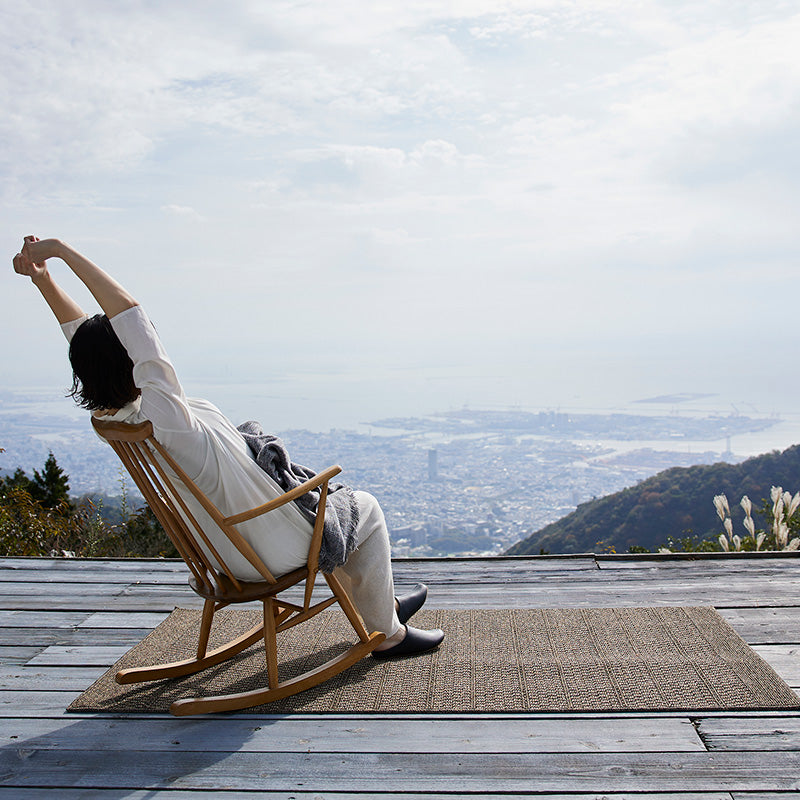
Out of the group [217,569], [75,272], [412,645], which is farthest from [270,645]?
[75,272]

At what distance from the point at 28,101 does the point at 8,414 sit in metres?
5.55

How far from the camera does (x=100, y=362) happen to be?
211 centimetres

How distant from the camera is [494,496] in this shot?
19.1 metres

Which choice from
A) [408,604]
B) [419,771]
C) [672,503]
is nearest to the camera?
[419,771]

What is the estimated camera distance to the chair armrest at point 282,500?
6.94ft

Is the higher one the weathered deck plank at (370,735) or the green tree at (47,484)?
the green tree at (47,484)

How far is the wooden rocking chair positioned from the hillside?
423 cm

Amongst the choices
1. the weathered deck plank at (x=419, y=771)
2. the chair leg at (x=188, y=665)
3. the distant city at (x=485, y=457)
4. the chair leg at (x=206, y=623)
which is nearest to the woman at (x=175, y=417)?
the chair leg at (x=206, y=623)

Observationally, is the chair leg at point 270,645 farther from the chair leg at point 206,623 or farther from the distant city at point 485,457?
the distant city at point 485,457

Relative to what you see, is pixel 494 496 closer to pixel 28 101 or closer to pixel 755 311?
pixel 28 101

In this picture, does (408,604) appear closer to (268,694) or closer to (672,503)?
(268,694)

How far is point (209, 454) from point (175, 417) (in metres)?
0.18

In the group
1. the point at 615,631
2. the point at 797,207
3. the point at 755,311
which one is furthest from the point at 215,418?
the point at 755,311

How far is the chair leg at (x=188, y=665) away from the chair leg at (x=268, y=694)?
0.60ft
